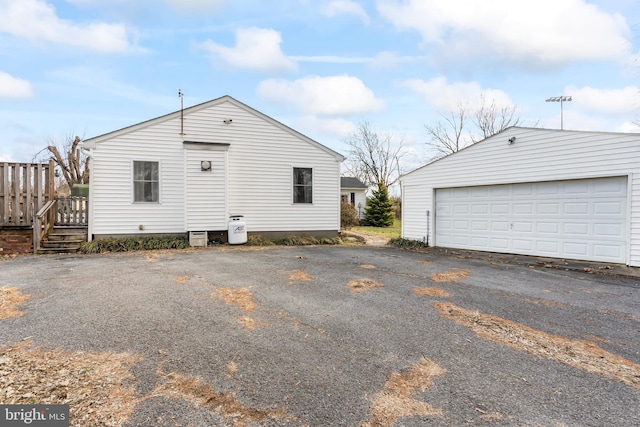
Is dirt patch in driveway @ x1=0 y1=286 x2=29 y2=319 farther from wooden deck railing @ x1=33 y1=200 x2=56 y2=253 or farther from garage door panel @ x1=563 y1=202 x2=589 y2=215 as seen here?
garage door panel @ x1=563 y1=202 x2=589 y2=215

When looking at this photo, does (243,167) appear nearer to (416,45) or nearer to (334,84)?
(416,45)

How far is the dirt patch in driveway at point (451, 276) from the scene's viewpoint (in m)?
6.43

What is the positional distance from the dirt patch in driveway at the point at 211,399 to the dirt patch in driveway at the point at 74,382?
0.77ft

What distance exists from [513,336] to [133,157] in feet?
37.6

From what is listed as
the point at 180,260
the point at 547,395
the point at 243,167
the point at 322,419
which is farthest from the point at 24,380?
the point at 243,167

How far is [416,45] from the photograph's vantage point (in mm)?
12852

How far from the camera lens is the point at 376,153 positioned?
1361 inches

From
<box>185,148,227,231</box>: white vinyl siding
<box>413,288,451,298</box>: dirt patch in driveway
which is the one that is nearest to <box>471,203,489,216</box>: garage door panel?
<box>413,288,451,298</box>: dirt patch in driveway

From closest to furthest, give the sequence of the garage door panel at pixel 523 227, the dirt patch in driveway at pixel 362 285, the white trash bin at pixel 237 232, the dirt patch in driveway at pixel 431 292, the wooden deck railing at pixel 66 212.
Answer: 1. the dirt patch in driveway at pixel 431 292
2. the dirt patch in driveway at pixel 362 285
3. the garage door panel at pixel 523 227
4. the wooden deck railing at pixel 66 212
5. the white trash bin at pixel 237 232

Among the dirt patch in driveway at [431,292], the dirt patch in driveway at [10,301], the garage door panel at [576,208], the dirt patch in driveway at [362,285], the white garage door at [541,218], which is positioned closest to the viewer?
the dirt patch in driveway at [10,301]

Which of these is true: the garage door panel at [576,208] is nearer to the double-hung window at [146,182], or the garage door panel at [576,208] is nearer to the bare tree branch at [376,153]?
the double-hung window at [146,182]

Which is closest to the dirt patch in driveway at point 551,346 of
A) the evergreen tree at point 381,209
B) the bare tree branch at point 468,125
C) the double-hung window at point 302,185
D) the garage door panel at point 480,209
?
the garage door panel at point 480,209

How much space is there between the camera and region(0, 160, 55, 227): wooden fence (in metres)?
9.54

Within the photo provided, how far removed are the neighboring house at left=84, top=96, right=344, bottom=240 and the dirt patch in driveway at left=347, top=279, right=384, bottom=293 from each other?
6555 mm
